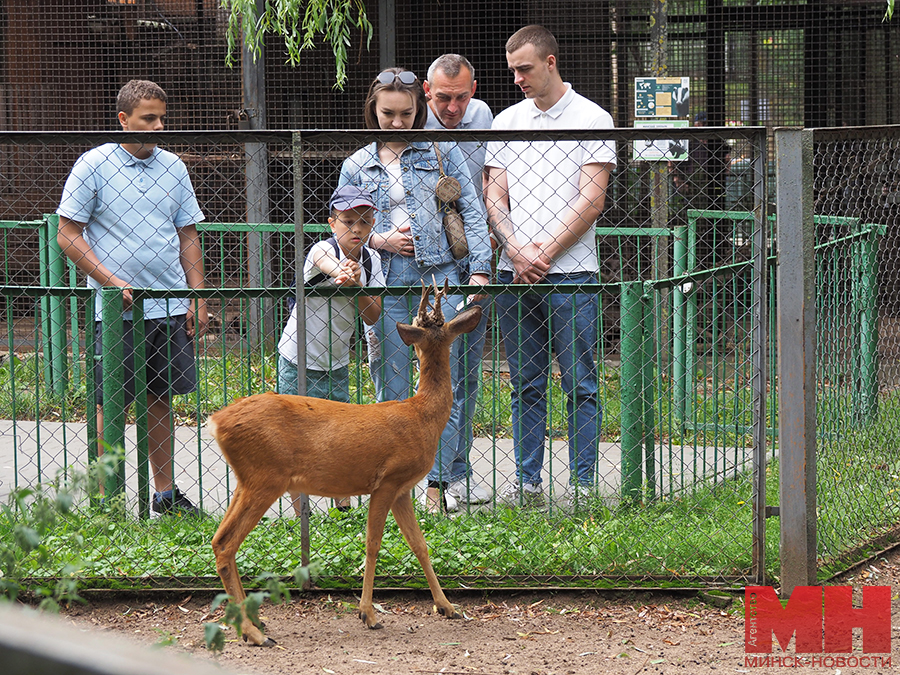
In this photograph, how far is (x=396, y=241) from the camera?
14.7 ft

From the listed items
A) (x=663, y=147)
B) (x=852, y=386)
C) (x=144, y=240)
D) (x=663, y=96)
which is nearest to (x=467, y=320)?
(x=144, y=240)

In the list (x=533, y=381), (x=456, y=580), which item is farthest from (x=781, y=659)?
(x=533, y=381)

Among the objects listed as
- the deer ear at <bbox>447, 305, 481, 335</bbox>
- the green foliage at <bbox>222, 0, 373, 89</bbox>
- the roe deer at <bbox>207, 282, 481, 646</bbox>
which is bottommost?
the roe deer at <bbox>207, 282, 481, 646</bbox>

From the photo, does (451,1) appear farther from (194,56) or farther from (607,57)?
(194,56)

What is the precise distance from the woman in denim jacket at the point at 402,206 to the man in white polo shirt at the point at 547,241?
0.27m

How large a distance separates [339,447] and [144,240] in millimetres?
Result: 1825

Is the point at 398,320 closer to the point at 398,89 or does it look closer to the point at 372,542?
the point at 398,89

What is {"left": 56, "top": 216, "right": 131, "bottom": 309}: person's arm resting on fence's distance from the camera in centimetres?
451

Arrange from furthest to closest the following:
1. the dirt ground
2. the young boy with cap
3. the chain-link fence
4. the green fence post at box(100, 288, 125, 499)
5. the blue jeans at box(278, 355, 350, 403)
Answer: the blue jeans at box(278, 355, 350, 403) < the green fence post at box(100, 288, 125, 499) < the young boy with cap < the chain-link fence < the dirt ground

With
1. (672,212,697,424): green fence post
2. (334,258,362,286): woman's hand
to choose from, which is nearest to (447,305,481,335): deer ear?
(334,258,362,286): woman's hand

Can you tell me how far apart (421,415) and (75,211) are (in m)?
2.08

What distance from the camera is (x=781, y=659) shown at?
3.38 metres

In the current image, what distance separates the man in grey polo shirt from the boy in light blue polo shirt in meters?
1.28

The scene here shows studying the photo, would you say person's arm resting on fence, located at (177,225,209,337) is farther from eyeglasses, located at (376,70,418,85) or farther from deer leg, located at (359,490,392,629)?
deer leg, located at (359,490,392,629)
